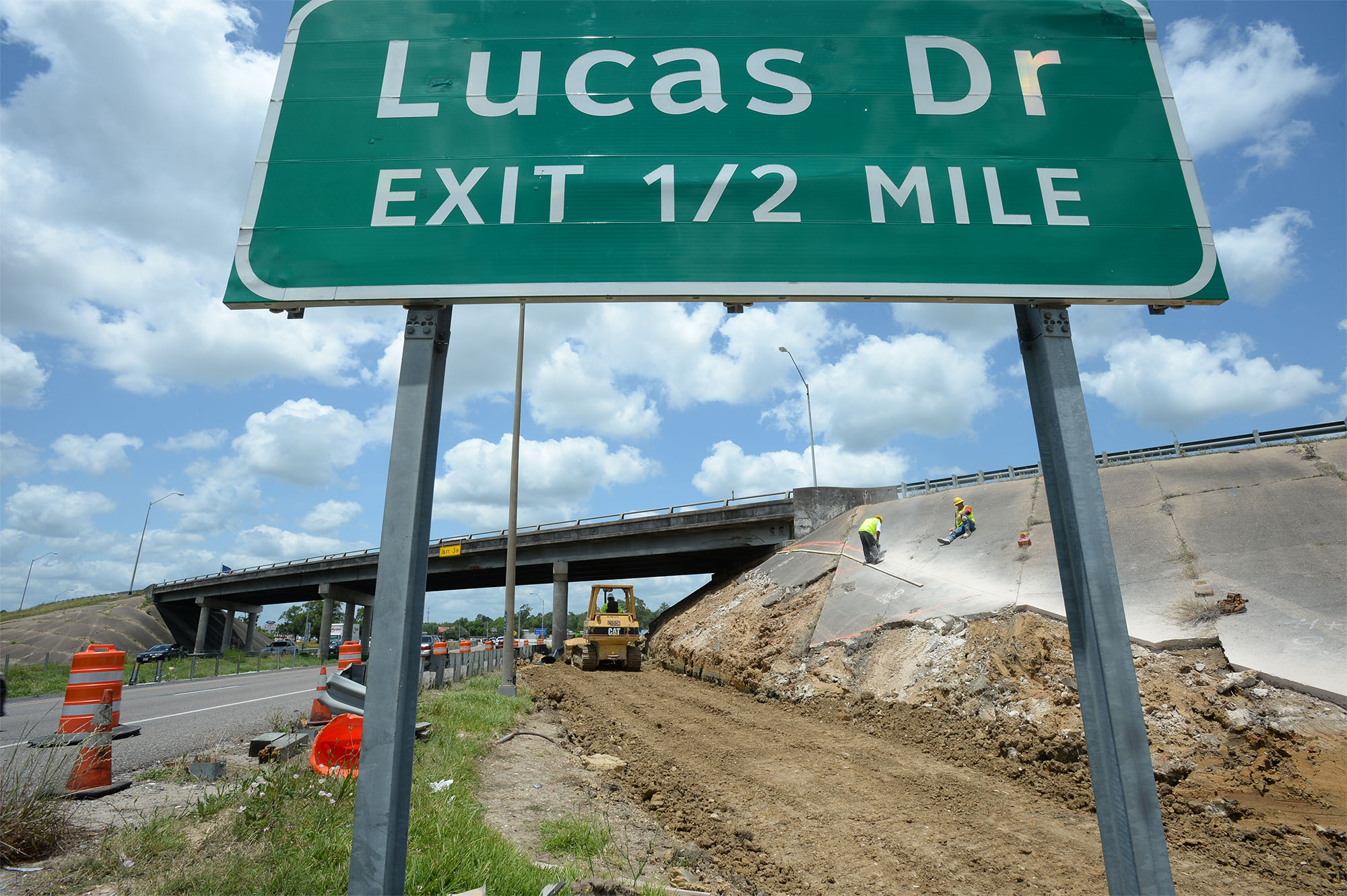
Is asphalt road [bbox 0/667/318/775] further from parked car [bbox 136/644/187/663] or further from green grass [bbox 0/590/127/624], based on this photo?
green grass [bbox 0/590/127/624]

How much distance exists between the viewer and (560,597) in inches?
1513

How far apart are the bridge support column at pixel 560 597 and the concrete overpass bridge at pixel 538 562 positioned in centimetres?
9

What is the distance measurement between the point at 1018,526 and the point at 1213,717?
10629 mm

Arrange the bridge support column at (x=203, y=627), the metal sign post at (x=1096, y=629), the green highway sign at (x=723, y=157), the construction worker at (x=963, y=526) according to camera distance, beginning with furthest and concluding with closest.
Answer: the bridge support column at (x=203, y=627) < the construction worker at (x=963, y=526) < the green highway sign at (x=723, y=157) < the metal sign post at (x=1096, y=629)

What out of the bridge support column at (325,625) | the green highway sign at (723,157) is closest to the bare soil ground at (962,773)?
the green highway sign at (723,157)

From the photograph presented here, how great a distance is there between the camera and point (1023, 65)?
3500mm

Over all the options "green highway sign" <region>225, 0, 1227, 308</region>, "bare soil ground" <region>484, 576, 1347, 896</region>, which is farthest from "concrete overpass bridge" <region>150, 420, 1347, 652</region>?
"green highway sign" <region>225, 0, 1227, 308</region>

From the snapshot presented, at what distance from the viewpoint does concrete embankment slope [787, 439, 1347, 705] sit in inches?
393

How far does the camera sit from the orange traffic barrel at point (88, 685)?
19.4ft

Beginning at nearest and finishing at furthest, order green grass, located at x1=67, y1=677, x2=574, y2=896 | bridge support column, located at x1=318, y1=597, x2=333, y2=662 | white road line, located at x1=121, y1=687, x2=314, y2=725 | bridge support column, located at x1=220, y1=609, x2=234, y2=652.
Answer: green grass, located at x1=67, y1=677, x2=574, y2=896 < white road line, located at x1=121, y1=687, x2=314, y2=725 < bridge support column, located at x1=318, y1=597, x2=333, y2=662 < bridge support column, located at x1=220, y1=609, x2=234, y2=652

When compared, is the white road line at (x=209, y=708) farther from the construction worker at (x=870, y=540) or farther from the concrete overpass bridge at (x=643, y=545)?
the construction worker at (x=870, y=540)

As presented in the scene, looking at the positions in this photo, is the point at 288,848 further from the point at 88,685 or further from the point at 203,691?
the point at 203,691

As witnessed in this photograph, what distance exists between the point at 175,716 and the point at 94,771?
27.9 feet

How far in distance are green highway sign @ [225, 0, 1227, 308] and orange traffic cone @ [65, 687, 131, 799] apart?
471cm
